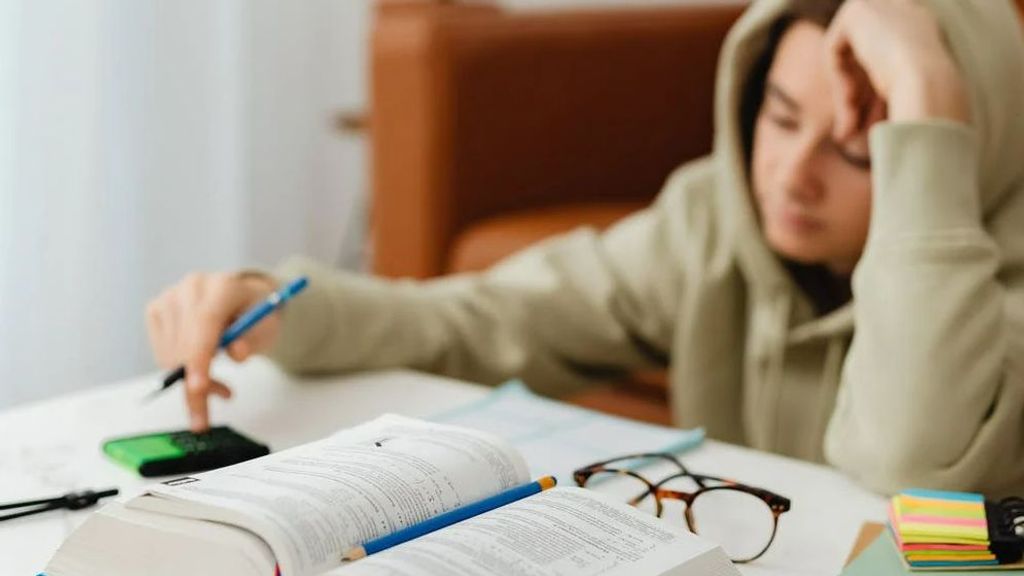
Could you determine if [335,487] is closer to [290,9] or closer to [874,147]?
[874,147]

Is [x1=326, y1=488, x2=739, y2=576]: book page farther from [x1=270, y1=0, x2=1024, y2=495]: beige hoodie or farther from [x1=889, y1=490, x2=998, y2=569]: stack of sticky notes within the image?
[x1=270, y1=0, x2=1024, y2=495]: beige hoodie

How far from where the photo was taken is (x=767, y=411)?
1238mm

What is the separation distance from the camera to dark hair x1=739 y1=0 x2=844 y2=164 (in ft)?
3.76

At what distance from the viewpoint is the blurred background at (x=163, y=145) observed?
2.12 m


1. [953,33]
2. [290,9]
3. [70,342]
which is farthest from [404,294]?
[290,9]

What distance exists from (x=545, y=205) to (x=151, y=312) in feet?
3.72

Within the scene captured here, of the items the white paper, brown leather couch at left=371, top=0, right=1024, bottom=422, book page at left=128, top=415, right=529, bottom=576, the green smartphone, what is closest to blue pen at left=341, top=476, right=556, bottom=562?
book page at left=128, top=415, right=529, bottom=576

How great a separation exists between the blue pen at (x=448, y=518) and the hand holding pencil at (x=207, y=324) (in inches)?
13.4

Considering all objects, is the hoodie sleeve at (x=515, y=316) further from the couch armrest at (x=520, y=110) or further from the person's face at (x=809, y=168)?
the couch armrest at (x=520, y=110)

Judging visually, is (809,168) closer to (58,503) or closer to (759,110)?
(759,110)

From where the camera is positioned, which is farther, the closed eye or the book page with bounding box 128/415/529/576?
the closed eye

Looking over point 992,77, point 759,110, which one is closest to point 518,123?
point 759,110

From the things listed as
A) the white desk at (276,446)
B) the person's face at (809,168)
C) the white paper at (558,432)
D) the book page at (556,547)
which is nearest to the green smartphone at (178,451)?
the white desk at (276,446)

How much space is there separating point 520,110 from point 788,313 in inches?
34.8
